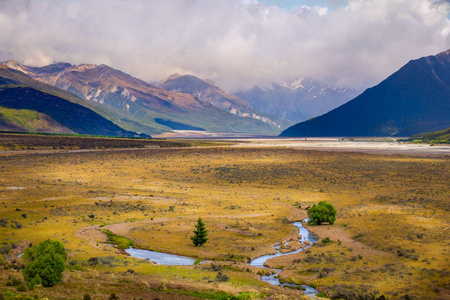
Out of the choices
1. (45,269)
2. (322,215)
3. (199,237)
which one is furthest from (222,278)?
(322,215)

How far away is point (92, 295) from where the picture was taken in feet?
95.6

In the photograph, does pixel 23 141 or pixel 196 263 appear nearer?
pixel 196 263

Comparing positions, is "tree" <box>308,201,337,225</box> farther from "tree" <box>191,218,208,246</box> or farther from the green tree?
the green tree

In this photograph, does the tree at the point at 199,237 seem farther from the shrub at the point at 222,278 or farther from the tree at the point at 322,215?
the tree at the point at 322,215

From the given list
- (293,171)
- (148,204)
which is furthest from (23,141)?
(148,204)

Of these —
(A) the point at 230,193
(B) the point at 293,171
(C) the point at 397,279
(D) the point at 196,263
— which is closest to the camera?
(C) the point at 397,279

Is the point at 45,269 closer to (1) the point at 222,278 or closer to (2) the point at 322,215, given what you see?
(1) the point at 222,278

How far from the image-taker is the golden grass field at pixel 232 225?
33656mm

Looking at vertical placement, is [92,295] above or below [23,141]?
below

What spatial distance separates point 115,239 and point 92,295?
19723 millimetres

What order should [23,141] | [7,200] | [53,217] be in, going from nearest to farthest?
[53,217] < [7,200] < [23,141]

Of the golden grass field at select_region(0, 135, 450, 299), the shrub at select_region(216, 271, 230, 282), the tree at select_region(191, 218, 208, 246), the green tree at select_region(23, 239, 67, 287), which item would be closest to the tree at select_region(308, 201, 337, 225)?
the golden grass field at select_region(0, 135, 450, 299)

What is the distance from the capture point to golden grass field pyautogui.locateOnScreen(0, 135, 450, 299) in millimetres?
33656

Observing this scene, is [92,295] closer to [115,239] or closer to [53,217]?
[115,239]
